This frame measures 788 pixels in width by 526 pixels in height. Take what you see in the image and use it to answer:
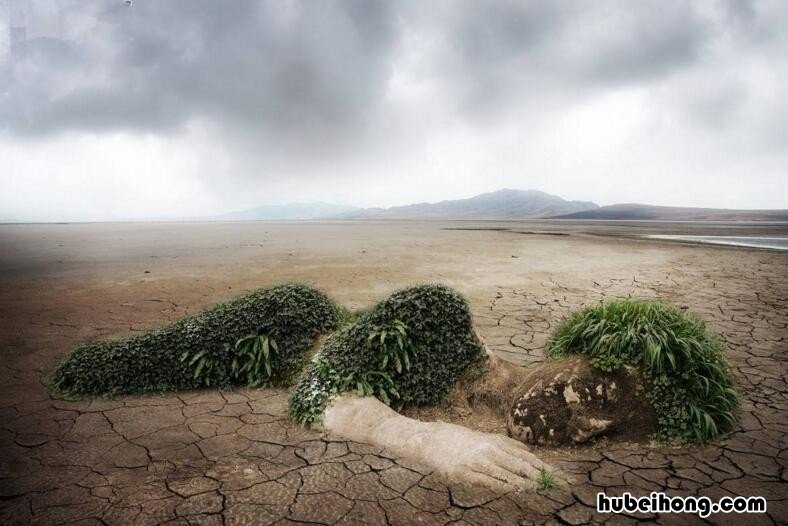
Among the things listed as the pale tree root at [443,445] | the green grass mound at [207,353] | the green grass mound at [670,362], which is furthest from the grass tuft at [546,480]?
the green grass mound at [207,353]

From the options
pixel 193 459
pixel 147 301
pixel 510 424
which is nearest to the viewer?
pixel 193 459

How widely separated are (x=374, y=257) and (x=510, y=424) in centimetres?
1359

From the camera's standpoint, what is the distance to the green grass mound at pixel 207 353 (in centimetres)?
493

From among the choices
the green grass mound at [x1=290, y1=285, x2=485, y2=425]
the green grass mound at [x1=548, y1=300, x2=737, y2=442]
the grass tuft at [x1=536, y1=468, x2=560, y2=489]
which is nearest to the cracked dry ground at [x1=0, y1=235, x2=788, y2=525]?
the grass tuft at [x1=536, y1=468, x2=560, y2=489]

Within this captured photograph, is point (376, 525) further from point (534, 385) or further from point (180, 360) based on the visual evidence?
point (180, 360)

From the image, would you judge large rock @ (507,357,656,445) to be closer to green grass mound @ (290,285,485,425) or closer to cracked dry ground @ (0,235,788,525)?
cracked dry ground @ (0,235,788,525)

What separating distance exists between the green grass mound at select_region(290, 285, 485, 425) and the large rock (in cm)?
Result: 97

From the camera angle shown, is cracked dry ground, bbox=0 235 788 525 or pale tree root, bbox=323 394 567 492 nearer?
cracked dry ground, bbox=0 235 788 525

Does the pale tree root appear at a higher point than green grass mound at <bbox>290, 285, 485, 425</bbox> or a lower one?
lower

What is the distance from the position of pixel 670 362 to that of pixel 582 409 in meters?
1.03

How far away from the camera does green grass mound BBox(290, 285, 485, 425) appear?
177 inches

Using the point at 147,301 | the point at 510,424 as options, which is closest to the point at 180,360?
the point at 510,424

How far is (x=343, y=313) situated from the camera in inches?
247

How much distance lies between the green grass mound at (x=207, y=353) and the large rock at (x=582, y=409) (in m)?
2.87
